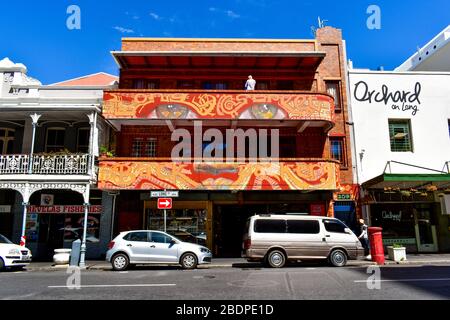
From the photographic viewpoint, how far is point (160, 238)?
15.0 meters

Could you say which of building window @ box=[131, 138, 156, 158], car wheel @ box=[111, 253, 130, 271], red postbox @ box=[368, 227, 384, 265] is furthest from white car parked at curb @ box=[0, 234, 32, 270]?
red postbox @ box=[368, 227, 384, 265]

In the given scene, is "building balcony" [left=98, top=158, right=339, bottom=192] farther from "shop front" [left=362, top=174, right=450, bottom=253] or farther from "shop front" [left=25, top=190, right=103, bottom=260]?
"shop front" [left=362, top=174, right=450, bottom=253]

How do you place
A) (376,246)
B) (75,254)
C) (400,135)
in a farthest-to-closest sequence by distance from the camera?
(400,135) < (376,246) < (75,254)

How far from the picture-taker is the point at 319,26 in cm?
2278

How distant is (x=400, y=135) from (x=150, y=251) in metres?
15.0

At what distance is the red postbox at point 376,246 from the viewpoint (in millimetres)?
15719

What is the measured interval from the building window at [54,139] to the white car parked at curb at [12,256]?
710 cm

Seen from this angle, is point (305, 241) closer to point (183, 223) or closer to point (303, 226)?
point (303, 226)

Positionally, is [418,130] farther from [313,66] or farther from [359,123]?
[313,66]

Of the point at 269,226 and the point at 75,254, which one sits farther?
the point at 75,254

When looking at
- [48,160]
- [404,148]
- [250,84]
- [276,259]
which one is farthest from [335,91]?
[48,160]

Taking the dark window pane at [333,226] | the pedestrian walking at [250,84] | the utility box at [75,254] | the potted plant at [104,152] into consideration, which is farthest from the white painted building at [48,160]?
the dark window pane at [333,226]

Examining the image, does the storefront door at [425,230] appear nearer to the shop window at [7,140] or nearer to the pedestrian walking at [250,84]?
the pedestrian walking at [250,84]

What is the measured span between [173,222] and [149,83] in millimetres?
7825
